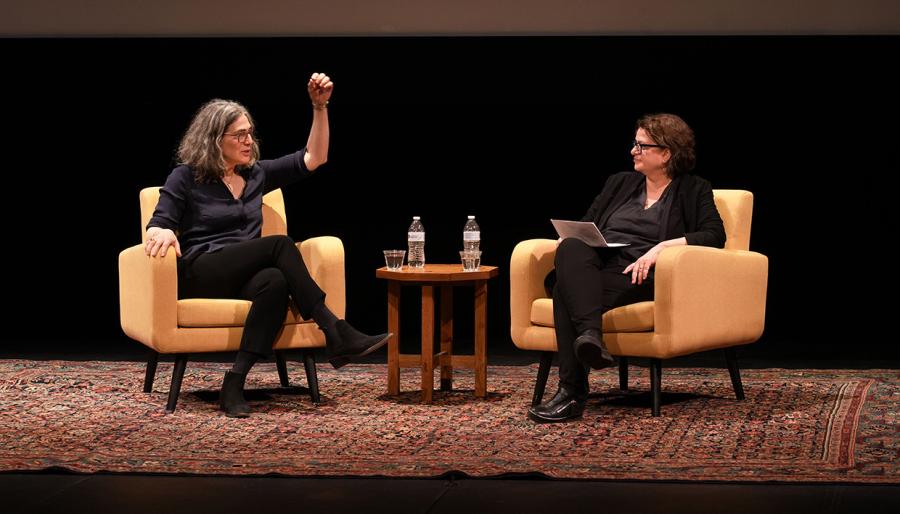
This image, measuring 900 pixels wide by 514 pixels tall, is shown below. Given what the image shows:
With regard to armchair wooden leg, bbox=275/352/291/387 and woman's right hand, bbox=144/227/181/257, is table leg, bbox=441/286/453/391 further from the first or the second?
woman's right hand, bbox=144/227/181/257

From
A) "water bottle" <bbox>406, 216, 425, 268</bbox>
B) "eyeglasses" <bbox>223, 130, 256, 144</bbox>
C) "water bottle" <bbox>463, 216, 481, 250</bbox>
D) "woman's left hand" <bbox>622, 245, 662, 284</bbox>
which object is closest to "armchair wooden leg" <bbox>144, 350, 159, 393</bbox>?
"eyeglasses" <bbox>223, 130, 256, 144</bbox>

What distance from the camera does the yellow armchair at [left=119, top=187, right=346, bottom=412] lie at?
426cm

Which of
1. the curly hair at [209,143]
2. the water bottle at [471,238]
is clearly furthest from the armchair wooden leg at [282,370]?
the water bottle at [471,238]

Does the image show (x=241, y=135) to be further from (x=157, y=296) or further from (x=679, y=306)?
(x=679, y=306)

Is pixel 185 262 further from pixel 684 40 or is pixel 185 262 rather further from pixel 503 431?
pixel 684 40

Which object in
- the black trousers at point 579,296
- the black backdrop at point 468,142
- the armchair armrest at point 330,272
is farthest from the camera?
the black backdrop at point 468,142

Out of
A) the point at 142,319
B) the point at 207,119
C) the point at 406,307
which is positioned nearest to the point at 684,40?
the point at 406,307

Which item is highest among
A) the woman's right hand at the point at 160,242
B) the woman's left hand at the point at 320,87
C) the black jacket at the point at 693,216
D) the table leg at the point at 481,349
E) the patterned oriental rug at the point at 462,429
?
the woman's left hand at the point at 320,87

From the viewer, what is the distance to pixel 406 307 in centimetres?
678

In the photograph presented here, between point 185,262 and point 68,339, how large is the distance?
219cm

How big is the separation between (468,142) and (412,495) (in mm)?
3544

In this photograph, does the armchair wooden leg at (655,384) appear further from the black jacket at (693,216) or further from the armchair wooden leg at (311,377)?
the armchair wooden leg at (311,377)

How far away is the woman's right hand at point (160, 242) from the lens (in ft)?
13.9

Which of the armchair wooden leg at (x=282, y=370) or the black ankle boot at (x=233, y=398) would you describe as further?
the armchair wooden leg at (x=282, y=370)
